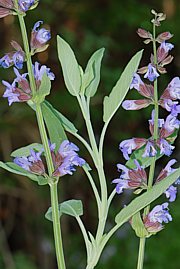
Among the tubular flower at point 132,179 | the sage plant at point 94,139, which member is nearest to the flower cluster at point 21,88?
the sage plant at point 94,139

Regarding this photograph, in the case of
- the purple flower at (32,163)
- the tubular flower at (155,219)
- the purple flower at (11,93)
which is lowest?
the tubular flower at (155,219)

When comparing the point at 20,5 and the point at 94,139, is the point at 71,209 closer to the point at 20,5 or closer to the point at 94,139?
the point at 94,139

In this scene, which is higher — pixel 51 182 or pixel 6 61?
pixel 6 61

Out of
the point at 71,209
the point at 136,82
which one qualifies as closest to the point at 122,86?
the point at 136,82

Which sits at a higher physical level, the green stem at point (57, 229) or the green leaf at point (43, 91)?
the green leaf at point (43, 91)

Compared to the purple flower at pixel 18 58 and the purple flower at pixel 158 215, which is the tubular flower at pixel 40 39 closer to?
the purple flower at pixel 18 58

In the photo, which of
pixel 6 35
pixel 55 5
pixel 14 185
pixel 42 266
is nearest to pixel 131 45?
pixel 55 5
